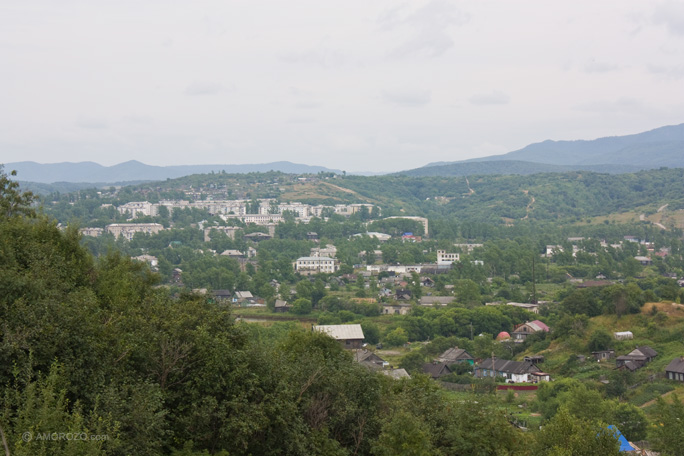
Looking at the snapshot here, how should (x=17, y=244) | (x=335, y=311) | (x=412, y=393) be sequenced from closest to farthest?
(x=17, y=244), (x=412, y=393), (x=335, y=311)

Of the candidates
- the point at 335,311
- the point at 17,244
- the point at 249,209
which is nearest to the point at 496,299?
the point at 335,311

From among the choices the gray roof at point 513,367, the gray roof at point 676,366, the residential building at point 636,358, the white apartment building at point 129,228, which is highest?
the white apartment building at point 129,228

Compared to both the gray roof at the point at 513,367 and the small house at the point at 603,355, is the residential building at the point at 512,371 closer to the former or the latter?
the gray roof at the point at 513,367

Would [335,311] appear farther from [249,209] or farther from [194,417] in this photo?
[249,209]

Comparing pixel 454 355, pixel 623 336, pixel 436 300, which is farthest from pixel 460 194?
pixel 454 355

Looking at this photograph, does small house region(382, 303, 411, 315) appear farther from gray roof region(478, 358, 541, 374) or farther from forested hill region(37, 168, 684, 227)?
forested hill region(37, 168, 684, 227)

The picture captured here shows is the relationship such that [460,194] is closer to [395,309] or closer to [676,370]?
[395,309]

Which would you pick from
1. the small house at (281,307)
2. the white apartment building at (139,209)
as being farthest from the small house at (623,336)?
the white apartment building at (139,209)

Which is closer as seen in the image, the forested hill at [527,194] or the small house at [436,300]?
the small house at [436,300]
